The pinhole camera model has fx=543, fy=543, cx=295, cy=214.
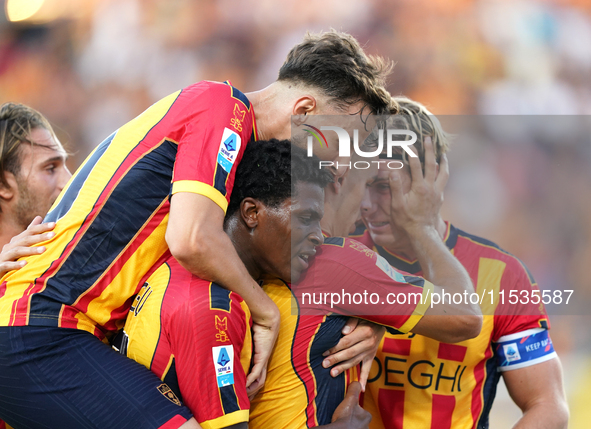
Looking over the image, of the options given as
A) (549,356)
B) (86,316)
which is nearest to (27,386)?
(86,316)

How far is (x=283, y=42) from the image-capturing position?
26.1ft

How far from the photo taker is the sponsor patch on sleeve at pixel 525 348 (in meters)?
2.72

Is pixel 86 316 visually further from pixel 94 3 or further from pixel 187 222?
pixel 94 3

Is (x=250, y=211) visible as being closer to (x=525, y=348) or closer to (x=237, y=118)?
(x=237, y=118)

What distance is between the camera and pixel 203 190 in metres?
1.94

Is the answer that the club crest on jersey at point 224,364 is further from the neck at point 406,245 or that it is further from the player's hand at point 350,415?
the neck at point 406,245

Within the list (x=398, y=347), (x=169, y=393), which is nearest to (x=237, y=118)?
(x=169, y=393)

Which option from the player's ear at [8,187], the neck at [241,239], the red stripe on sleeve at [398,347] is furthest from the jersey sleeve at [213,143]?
the player's ear at [8,187]

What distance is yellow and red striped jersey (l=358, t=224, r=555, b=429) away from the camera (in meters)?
2.74

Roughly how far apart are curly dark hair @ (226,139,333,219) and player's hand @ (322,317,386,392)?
22.9 inches

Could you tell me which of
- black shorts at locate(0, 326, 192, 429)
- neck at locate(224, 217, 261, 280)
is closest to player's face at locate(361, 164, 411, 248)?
neck at locate(224, 217, 261, 280)

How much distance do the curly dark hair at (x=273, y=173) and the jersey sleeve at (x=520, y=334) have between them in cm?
130

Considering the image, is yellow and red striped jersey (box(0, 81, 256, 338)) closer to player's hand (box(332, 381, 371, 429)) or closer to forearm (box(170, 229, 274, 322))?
forearm (box(170, 229, 274, 322))

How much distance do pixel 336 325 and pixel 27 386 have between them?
1.13 m
